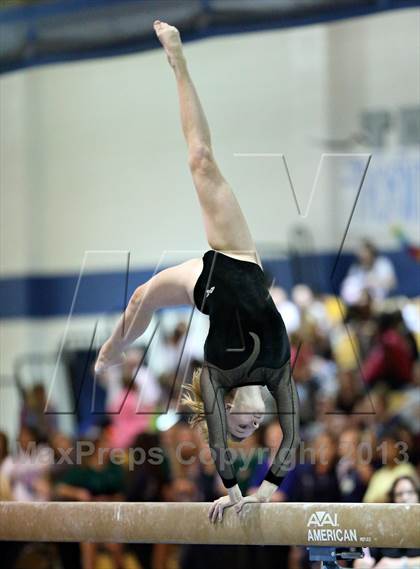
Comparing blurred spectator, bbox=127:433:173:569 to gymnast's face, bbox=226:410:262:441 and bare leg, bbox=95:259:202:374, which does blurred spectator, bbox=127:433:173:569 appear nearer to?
bare leg, bbox=95:259:202:374

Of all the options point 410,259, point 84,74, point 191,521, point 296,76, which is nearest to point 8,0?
point 84,74

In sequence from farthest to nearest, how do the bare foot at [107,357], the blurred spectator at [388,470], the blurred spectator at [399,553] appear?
the blurred spectator at [388,470] < the blurred spectator at [399,553] < the bare foot at [107,357]

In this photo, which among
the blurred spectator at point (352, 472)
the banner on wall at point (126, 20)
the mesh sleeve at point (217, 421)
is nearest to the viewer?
the mesh sleeve at point (217, 421)

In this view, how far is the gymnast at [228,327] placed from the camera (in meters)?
5.52

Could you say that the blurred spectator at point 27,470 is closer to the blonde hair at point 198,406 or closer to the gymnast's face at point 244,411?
the blonde hair at point 198,406

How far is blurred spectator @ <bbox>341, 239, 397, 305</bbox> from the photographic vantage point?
985 centimetres

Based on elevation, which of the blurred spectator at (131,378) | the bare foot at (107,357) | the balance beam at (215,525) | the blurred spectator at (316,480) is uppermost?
the bare foot at (107,357)

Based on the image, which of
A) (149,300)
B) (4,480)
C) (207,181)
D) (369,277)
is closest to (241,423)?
(149,300)

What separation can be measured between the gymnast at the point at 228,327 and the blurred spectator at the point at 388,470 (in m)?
1.50

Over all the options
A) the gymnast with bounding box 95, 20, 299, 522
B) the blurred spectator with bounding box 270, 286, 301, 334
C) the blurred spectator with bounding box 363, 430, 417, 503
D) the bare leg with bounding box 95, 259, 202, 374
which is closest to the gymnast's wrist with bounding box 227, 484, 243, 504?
the gymnast with bounding box 95, 20, 299, 522

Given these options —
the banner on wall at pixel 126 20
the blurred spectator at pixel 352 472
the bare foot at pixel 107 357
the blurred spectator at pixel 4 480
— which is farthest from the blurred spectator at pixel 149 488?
the banner on wall at pixel 126 20

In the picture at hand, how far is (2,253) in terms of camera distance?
1105 cm

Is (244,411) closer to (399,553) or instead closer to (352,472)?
(399,553)

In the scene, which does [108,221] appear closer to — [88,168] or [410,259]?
[88,168]
